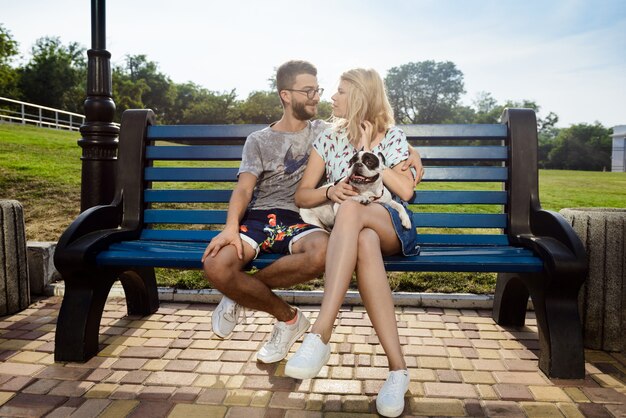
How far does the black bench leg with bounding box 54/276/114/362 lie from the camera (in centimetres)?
328

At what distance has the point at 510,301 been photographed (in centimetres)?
395

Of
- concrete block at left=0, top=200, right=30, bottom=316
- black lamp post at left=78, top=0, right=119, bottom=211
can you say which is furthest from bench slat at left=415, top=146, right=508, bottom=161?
concrete block at left=0, top=200, right=30, bottom=316

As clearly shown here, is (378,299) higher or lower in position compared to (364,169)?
lower

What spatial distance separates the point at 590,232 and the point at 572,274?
675mm

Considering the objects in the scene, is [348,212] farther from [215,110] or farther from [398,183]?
[215,110]

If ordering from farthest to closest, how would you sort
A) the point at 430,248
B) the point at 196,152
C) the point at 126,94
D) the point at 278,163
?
the point at 126,94 → the point at 196,152 → the point at 430,248 → the point at 278,163

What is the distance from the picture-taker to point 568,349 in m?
3.08

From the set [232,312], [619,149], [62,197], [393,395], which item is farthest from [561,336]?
[619,149]

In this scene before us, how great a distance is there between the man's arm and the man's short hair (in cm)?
59

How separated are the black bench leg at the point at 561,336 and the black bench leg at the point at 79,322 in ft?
8.41

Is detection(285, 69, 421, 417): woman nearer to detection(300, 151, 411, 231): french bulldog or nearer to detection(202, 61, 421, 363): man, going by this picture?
detection(300, 151, 411, 231): french bulldog

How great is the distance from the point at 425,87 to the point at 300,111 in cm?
7169

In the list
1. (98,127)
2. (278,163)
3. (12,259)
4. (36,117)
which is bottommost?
(12,259)

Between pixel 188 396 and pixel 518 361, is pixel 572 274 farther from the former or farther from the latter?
pixel 188 396
